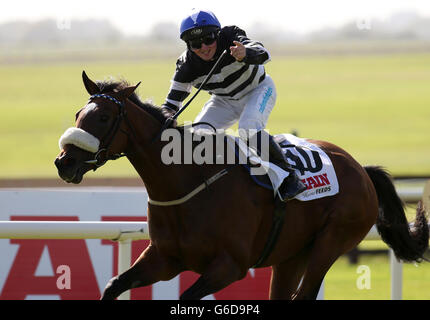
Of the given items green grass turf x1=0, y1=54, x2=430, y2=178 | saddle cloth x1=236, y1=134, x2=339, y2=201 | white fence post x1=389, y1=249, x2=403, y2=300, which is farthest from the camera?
green grass turf x1=0, y1=54, x2=430, y2=178

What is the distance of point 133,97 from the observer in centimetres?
457

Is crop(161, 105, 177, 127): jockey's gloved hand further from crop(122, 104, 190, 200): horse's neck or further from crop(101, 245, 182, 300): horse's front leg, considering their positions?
crop(101, 245, 182, 300): horse's front leg

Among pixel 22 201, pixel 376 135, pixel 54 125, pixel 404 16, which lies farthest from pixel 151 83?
pixel 404 16

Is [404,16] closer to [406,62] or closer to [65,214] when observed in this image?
[406,62]

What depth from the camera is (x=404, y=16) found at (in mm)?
110125

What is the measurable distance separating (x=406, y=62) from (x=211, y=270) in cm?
5857

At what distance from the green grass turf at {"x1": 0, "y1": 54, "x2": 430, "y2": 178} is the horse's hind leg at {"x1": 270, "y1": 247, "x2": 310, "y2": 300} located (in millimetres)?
21080

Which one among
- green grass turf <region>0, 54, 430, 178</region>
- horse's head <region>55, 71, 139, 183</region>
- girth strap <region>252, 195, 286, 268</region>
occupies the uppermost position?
horse's head <region>55, 71, 139, 183</region>

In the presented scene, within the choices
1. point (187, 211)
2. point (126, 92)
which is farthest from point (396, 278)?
point (126, 92)

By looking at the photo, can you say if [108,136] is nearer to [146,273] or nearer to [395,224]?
[146,273]

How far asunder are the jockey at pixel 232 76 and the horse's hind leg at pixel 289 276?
0.57m

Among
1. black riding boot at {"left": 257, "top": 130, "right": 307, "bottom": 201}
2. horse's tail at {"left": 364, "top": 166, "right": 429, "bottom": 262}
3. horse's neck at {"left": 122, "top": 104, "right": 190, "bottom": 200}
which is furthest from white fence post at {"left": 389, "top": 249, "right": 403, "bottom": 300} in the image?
horse's neck at {"left": 122, "top": 104, "right": 190, "bottom": 200}

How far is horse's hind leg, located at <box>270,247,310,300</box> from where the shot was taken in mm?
5246

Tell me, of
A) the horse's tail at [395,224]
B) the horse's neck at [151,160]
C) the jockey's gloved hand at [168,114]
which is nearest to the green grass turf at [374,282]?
the horse's tail at [395,224]
